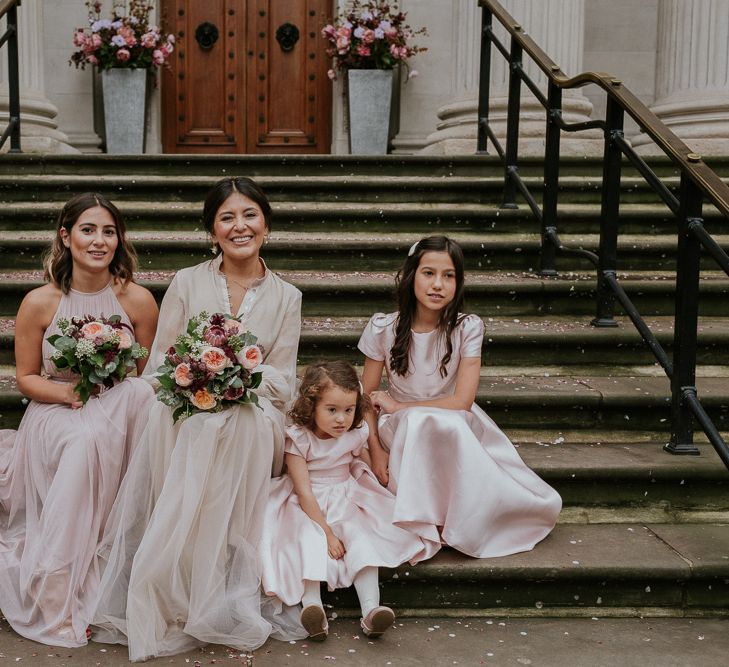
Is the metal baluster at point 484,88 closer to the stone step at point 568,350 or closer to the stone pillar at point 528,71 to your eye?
the stone pillar at point 528,71

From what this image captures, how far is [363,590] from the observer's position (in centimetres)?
280

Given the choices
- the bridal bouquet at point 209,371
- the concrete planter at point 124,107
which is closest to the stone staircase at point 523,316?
the bridal bouquet at point 209,371

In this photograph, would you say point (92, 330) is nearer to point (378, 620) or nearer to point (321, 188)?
point (378, 620)

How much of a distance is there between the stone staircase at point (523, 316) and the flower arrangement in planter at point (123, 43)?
5.42 feet

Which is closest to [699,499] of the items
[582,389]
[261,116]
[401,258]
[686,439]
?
[686,439]

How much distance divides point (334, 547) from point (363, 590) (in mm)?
159

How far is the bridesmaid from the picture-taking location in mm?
2764

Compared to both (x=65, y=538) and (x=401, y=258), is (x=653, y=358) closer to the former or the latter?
(x=401, y=258)

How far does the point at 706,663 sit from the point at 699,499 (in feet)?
3.01

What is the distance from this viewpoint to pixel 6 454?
3197 mm

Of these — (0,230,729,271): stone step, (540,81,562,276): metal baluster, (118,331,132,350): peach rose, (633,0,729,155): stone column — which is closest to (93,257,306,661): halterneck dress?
(118,331,132,350): peach rose

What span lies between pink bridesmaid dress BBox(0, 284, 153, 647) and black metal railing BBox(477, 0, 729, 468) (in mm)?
1998

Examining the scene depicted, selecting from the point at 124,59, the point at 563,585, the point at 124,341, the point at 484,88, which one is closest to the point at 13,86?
the point at 124,59

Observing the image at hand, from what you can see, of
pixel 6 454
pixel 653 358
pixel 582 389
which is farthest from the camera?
pixel 653 358
